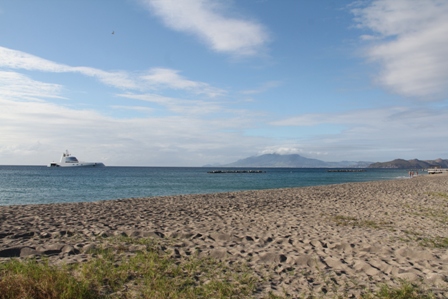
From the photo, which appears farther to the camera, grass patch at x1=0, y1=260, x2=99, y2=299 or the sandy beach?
the sandy beach

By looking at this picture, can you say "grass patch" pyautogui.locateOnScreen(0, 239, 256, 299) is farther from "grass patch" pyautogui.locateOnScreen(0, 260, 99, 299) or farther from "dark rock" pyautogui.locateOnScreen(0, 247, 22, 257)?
"dark rock" pyautogui.locateOnScreen(0, 247, 22, 257)

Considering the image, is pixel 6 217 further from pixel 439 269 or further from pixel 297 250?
pixel 439 269

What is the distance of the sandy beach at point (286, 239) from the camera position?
590 cm

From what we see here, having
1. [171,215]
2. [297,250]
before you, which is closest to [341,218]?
[297,250]

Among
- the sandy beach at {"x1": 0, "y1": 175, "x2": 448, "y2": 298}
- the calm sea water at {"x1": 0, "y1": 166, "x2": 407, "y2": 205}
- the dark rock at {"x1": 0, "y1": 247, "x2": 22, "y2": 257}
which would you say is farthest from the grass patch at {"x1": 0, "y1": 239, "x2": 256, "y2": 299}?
the calm sea water at {"x1": 0, "y1": 166, "x2": 407, "y2": 205}

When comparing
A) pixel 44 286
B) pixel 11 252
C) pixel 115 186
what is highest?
pixel 44 286

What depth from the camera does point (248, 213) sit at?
13.9 m

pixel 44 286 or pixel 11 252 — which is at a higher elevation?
pixel 44 286

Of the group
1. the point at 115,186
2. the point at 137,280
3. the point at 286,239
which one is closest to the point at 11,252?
the point at 137,280

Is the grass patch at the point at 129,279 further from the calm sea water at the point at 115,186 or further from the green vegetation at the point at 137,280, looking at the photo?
the calm sea water at the point at 115,186

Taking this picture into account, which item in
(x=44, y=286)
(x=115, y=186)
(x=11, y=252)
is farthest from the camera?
(x=115, y=186)

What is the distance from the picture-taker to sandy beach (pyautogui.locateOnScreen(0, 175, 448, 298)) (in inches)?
232

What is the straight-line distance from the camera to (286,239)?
869 cm

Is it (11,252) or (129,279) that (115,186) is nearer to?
(11,252)
